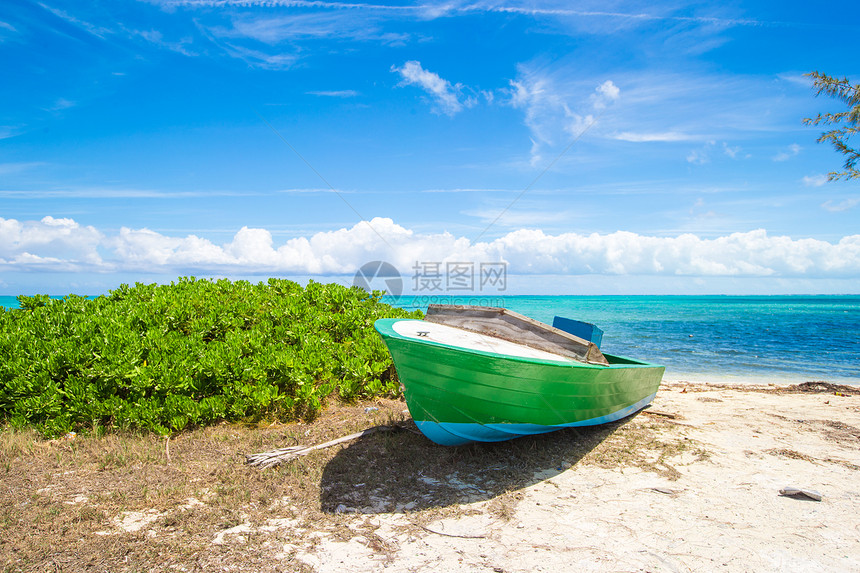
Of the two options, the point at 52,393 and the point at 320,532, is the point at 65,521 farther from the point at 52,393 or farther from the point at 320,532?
the point at 52,393

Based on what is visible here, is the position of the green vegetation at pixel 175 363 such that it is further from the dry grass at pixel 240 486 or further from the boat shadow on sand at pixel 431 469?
the boat shadow on sand at pixel 431 469

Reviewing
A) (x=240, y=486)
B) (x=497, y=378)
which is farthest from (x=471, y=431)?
(x=240, y=486)

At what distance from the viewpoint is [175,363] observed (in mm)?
7082

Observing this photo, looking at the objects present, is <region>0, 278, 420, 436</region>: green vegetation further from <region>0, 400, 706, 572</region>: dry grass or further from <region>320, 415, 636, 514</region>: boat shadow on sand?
<region>320, 415, 636, 514</region>: boat shadow on sand

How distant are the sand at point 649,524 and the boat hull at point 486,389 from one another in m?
0.77

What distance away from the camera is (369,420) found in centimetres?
740

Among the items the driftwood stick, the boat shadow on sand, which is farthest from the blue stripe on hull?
the driftwood stick

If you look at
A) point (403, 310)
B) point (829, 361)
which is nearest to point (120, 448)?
point (403, 310)

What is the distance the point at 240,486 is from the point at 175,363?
2829mm

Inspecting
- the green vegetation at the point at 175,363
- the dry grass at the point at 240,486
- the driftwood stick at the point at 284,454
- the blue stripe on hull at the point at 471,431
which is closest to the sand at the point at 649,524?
the dry grass at the point at 240,486

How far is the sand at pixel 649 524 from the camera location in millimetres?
3914

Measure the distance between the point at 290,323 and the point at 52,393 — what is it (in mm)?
3797

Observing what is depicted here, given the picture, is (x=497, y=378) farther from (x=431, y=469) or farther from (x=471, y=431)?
(x=431, y=469)

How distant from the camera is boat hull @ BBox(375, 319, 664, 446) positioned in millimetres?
5027
